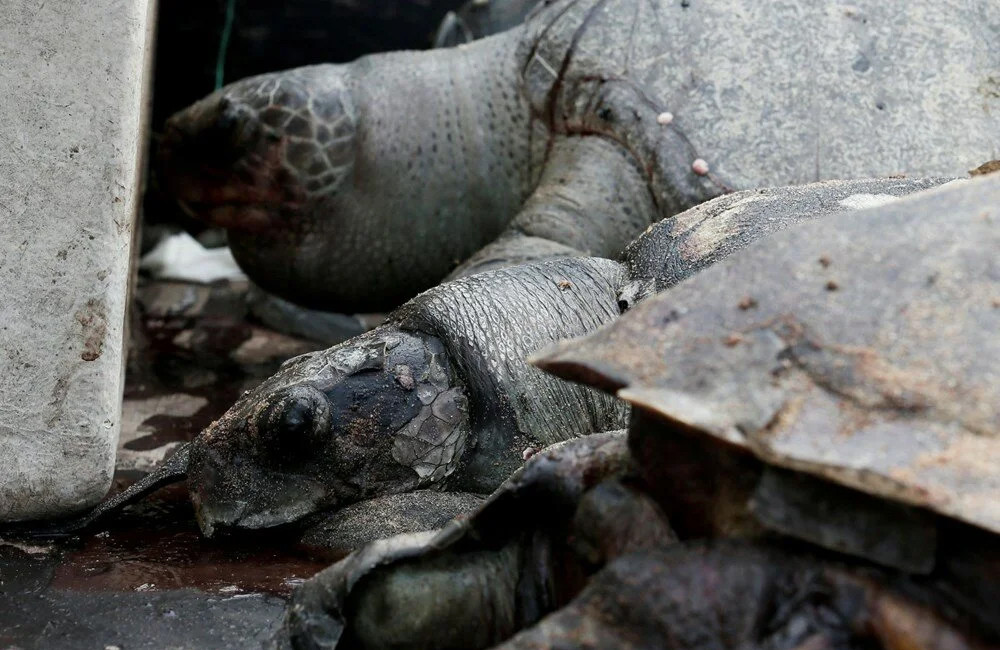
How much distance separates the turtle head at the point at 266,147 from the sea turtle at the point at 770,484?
232 cm

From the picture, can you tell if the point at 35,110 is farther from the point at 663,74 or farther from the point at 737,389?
the point at 663,74

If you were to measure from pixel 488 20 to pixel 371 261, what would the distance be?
5.05 ft

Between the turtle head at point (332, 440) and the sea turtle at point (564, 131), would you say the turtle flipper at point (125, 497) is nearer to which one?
the turtle head at point (332, 440)

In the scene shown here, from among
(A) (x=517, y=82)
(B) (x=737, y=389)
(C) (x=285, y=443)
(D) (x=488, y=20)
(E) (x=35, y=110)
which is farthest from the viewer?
(D) (x=488, y=20)

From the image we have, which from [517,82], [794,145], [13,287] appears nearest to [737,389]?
[13,287]

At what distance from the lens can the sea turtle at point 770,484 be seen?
110 centimetres

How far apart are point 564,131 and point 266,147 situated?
0.96m

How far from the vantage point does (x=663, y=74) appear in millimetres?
3146

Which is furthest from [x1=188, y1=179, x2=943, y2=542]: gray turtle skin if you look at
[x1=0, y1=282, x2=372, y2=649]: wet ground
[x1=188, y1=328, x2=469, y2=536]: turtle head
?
[x1=0, y1=282, x2=372, y2=649]: wet ground

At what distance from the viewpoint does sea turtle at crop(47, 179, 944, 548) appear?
2.12m

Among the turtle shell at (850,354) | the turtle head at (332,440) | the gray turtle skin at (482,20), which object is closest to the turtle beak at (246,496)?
the turtle head at (332,440)

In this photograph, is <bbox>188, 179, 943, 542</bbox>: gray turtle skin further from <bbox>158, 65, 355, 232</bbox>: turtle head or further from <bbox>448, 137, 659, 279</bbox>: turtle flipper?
<bbox>158, 65, 355, 232</bbox>: turtle head

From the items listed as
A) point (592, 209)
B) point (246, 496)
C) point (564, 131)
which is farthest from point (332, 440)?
point (564, 131)

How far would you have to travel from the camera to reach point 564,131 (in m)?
3.35
